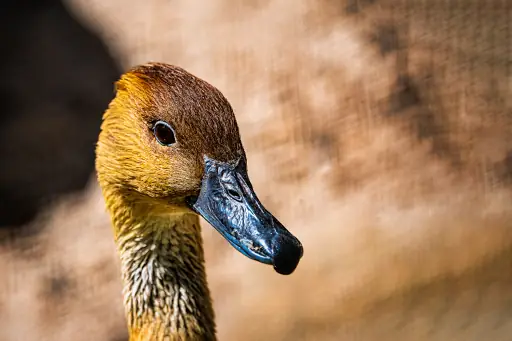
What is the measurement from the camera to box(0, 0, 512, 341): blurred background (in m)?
4.96

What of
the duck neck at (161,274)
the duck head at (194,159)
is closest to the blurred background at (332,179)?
the duck neck at (161,274)

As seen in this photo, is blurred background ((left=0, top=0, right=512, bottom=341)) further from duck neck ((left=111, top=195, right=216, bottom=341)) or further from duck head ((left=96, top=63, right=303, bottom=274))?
duck head ((left=96, top=63, right=303, bottom=274))

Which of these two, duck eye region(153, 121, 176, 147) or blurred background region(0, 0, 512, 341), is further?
blurred background region(0, 0, 512, 341)

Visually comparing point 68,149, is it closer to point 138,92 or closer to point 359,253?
point 359,253

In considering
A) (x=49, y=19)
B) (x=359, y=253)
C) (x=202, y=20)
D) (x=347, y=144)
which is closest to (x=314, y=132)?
(x=347, y=144)

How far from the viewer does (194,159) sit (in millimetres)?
2838

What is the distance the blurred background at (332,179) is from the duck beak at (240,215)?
2.20 metres

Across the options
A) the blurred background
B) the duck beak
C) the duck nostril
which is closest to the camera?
the duck beak

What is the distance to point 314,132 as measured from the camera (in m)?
5.25

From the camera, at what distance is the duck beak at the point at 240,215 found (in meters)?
2.70

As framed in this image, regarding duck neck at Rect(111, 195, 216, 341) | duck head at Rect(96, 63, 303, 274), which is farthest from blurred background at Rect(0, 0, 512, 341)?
duck head at Rect(96, 63, 303, 274)

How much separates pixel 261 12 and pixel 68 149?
1.64 m

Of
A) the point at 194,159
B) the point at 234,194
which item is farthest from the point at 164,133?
the point at 234,194

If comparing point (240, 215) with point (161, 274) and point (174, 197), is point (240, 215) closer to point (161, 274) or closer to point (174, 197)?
point (174, 197)
